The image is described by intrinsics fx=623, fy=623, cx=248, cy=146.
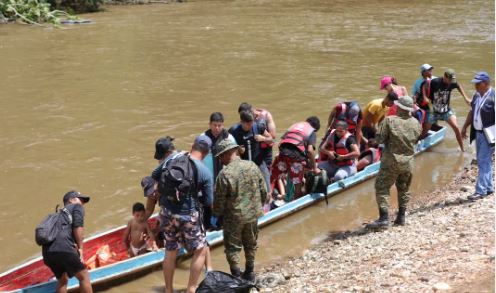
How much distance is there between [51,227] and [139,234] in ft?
6.08

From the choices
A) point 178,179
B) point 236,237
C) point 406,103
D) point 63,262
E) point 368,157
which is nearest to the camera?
point 178,179

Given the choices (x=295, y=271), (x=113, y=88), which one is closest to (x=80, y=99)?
(x=113, y=88)

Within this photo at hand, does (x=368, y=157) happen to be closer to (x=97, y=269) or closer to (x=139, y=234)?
(x=139, y=234)

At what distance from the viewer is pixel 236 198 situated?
6.72 metres

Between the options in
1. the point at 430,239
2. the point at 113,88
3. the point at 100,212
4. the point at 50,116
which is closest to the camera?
the point at 430,239

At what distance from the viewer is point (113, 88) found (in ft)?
66.2

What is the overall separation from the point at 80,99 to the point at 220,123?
11456 millimetres

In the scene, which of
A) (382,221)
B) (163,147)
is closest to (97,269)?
(163,147)

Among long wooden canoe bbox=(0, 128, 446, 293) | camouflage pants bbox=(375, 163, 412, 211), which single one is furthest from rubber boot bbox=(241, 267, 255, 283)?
camouflage pants bbox=(375, 163, 412, 211)

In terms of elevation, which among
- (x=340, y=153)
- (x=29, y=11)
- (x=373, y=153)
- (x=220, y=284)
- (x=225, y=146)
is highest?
(x=29, y=11)

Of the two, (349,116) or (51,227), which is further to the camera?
(349,116)

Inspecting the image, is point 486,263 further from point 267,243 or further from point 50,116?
point 50,116

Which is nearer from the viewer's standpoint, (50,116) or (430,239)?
(430,239)

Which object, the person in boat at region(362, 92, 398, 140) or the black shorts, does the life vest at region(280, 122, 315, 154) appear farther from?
the black shorts
